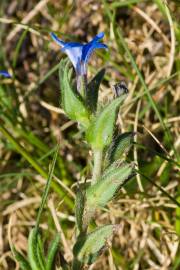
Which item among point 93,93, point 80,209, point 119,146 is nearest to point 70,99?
point 93,93

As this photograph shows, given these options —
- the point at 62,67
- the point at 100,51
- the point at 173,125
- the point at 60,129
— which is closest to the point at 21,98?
the point at 60,129

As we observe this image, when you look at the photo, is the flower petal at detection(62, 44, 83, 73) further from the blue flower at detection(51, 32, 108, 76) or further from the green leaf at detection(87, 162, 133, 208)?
the green leaf at detection(87, 162, 133, 208)

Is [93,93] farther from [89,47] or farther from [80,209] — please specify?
[80,209]

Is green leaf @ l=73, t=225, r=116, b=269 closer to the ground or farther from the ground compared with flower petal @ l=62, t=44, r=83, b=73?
closer to the ground

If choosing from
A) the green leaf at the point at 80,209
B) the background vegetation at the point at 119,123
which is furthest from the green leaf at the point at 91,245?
the background vegetation at the point at 119,123

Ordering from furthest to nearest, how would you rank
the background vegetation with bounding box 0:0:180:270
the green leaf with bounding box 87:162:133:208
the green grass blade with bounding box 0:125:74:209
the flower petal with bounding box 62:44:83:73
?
the background vegetation with bounding box 0:0:180:270 < the green grass blade with bounding box 0:125:74:209 < the flower petal with bounding box 62:44:83:73 < the green leaf with bounding box 87:162:133:208

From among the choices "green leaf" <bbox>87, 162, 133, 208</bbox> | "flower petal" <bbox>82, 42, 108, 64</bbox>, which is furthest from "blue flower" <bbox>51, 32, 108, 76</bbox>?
"green leaf" <bbox>87, 162, 133, 208</bbox>
